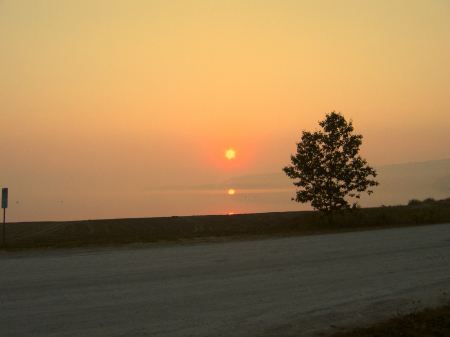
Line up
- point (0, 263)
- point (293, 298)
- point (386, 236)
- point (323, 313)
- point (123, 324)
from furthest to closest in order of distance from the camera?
point (386, 236), point (0, 263), point (293, 298), point (323, 313), point (123, 324)

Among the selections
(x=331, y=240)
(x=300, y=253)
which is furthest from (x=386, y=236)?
(x=300, y=253)

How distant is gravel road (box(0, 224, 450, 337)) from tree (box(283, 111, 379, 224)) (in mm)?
11887

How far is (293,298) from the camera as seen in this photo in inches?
335

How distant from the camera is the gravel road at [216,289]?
23.1ft

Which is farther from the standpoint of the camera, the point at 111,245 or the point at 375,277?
the point at 111,245

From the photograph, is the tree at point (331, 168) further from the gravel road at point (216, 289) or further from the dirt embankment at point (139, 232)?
the gravel road at point (216, 289)

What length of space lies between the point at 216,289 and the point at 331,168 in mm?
19474

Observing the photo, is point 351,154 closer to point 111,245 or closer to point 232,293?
point 111,245

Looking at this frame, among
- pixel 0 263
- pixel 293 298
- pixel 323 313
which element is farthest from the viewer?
pixel 0 263

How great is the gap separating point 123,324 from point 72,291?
9.03 feet

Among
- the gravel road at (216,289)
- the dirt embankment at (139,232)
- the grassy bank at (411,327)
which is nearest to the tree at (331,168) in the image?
the dirt embankment at (139,232)

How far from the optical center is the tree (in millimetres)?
27000

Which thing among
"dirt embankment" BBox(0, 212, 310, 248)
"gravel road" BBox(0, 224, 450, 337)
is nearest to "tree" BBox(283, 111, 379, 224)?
"dirt embankment" BBox(0, 212, 310, 248)

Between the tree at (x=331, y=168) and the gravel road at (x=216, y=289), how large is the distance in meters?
11.9
